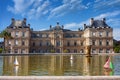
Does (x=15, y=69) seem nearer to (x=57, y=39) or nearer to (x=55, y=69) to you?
(x=55, y=69)

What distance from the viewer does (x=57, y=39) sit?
239ft

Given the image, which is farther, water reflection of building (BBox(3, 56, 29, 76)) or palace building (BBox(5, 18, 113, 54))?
palace building (BBox(5, 18, 113, 54))

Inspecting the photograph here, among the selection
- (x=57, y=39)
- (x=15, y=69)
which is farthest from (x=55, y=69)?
(x=57, y=39)

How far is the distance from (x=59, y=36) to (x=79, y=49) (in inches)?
276

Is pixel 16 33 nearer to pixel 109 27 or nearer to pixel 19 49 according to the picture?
pixel 19 49

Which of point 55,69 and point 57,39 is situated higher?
point 57,39

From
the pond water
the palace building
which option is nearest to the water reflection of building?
the pond water

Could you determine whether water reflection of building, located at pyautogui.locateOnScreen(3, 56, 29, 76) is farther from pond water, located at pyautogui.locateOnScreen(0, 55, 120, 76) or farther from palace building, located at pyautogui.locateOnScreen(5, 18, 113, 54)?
palace building, located at pyautogui.locateOnScreen(5, 18, 113, 54)

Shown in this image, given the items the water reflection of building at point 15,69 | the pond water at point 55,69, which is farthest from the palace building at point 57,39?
the water reflection of building at point 15,69

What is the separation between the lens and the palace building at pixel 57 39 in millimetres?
70188

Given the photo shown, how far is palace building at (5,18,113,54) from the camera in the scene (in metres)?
70.2

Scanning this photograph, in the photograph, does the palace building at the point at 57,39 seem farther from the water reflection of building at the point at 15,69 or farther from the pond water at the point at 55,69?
the water reflection of building at the point at 15,69

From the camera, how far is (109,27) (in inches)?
2788

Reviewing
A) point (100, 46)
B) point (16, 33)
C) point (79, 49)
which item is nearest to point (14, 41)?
point (16, 33)
